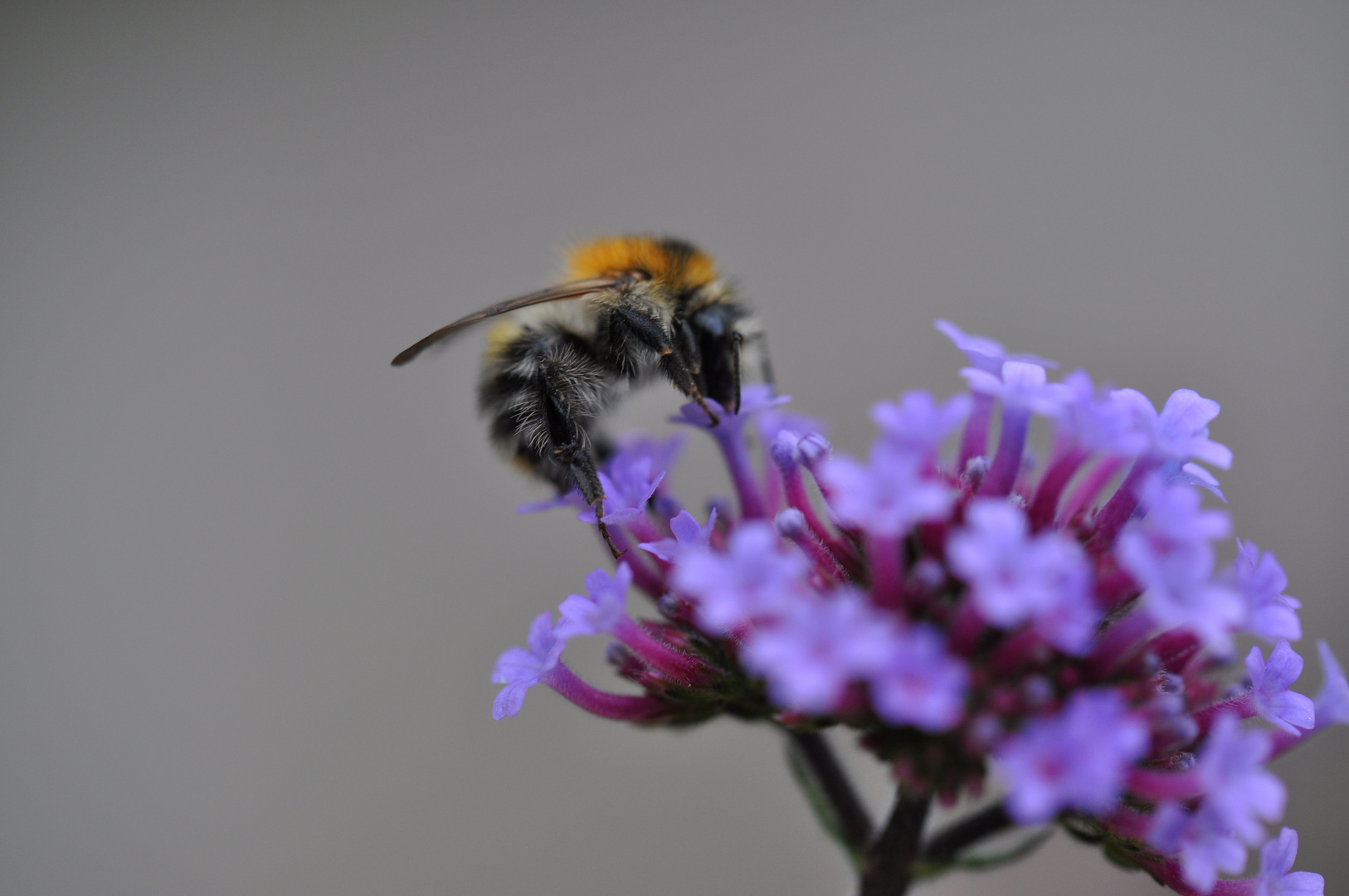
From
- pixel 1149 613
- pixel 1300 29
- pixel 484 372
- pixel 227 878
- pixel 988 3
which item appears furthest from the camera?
pixel 988 3

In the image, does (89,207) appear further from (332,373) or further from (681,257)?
(681,257)

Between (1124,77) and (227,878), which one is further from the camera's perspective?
(1124,77)

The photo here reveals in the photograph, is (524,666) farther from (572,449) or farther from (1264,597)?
(1264,597)

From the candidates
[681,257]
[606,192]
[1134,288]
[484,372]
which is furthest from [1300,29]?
[484,372]

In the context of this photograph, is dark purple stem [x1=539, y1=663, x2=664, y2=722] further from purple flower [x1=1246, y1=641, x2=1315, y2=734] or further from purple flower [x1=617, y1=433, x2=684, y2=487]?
purple flower [x1=1246, y1=641, x2=1315, y2=734]

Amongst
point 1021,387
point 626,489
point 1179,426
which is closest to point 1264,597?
point 1179,426

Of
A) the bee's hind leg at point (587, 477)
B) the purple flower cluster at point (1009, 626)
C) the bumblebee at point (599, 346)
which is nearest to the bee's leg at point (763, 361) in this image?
the bumblebee at point (599, 346)

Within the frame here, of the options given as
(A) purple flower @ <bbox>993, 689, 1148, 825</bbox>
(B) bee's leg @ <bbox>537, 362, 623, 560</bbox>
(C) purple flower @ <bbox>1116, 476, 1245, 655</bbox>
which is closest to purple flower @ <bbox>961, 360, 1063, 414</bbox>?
(C) purple flower @ <bbox>1116, 476, 1245, 655</bbox>

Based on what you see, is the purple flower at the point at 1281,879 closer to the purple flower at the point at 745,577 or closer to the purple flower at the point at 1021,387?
the purple flower at the point at 1021,387
